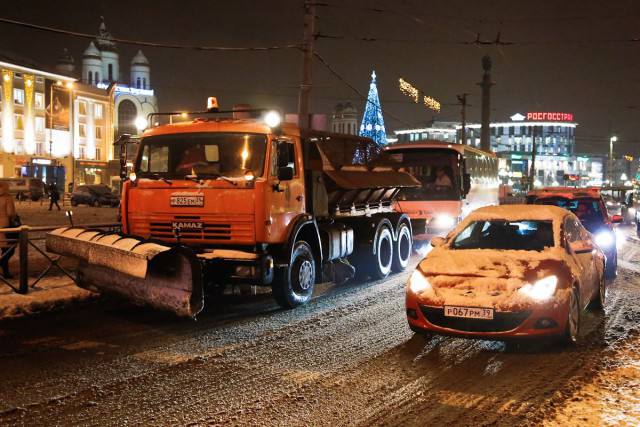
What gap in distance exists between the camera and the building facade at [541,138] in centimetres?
15725

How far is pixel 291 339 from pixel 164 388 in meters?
2.33

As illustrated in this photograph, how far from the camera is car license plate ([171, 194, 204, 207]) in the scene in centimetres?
1005

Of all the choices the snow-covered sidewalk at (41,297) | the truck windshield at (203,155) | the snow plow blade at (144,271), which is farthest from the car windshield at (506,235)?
the snow-covered sidewalk at (41,297)

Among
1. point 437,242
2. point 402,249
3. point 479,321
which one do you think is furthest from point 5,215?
point 479,321

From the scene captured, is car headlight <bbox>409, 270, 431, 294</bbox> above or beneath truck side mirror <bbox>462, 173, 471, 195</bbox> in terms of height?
beneath

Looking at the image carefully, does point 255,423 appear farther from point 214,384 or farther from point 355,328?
point 355,328

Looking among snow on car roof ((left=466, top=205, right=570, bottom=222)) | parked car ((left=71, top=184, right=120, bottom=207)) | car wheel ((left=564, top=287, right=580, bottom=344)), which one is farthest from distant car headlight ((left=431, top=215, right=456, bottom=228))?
parked car ((left=71, top=184, right=120, bottom=207))

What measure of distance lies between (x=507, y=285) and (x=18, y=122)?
75.9 m

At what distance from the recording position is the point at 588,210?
48.4 feet

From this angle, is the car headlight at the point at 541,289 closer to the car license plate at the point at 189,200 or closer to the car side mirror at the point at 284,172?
the car side mirror at the point at 284,172

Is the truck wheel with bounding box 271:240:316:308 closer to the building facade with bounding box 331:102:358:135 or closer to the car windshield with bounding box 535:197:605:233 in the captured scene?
the car windshield with bounding box 535:197:605:233

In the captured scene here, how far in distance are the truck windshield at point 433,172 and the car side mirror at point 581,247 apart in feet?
37.4

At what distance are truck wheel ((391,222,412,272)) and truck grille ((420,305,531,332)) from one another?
7.81 meters

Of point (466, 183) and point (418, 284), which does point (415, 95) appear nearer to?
point (466, 183)
